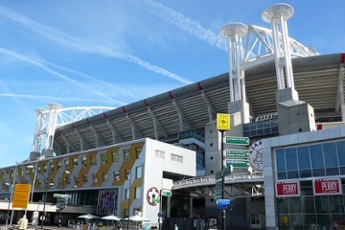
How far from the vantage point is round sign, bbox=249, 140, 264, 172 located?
48.7 meters

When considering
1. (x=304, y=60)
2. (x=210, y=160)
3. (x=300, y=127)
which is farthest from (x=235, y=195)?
(x=304, y=60)

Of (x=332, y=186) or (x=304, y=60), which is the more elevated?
(x=304, y=60)

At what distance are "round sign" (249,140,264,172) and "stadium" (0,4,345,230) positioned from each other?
226 millimetres

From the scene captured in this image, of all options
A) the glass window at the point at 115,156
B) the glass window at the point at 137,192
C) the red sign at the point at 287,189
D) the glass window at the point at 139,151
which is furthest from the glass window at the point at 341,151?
the glass window at the point at 115,156

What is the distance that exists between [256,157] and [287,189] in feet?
80.5

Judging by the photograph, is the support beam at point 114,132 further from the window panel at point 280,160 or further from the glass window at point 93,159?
the window panel at point 280,160

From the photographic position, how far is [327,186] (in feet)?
82.6

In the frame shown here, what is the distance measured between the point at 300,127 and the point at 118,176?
30.5 metres

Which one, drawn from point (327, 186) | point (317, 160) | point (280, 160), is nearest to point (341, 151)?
point (317, 160)

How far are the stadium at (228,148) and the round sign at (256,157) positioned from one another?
0.74 ft

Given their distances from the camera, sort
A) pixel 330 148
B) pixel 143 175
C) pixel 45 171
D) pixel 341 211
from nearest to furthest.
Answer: pixel 341 211
pixel 330 148
pixel 143 175
pixel 45 171

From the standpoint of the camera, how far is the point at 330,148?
85.1 ft

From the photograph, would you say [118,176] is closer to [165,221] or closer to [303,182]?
[165,221]

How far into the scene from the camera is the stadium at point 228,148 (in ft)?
90.4
